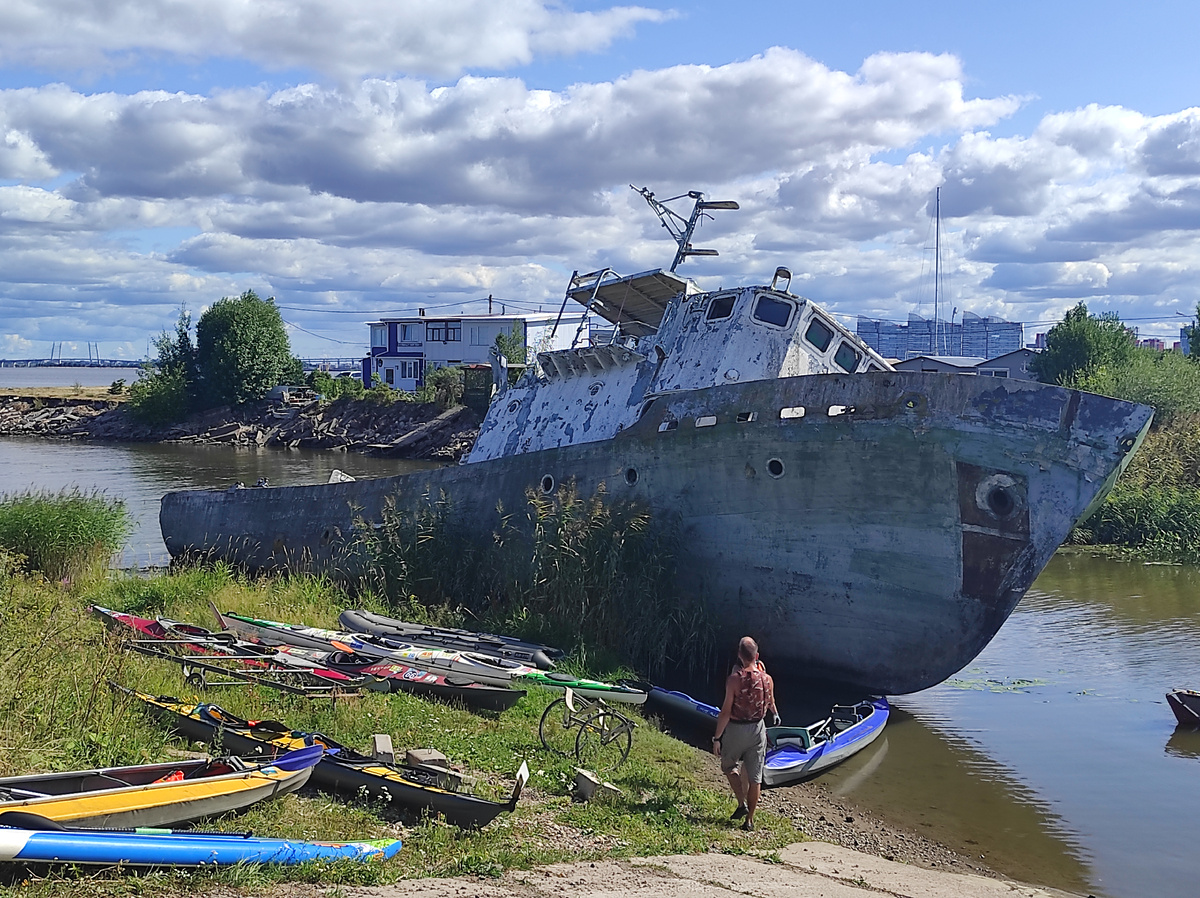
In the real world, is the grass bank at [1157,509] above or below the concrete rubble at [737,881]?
above

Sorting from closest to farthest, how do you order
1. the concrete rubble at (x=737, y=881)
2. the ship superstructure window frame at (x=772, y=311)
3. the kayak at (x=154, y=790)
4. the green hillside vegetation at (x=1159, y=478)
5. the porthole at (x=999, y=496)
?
the kayak at (x=154, y=790) → the concrete rubble at (x=737, y=881) → the porthole at (x=999, y=496) → the ship superstructure window frame at (x=772, y=311) → the green hillside vegetation at (x=1159, y=478)

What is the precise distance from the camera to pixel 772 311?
594 inches

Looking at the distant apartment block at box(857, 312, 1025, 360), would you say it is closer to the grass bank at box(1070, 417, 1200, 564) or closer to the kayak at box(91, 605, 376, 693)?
the grass bank at box(1070, 417, 1200, 564)

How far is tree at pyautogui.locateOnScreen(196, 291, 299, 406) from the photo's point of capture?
2643 inches

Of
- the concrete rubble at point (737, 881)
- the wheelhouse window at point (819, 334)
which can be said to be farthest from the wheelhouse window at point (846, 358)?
the concrete rubble at point (737, 881)

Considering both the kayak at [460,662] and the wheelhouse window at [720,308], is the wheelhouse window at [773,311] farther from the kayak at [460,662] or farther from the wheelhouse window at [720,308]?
the kayak at [460,662]

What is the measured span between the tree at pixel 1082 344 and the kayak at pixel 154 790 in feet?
158

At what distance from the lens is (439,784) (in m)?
7.38

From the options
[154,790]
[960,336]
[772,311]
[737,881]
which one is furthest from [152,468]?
[960,336]

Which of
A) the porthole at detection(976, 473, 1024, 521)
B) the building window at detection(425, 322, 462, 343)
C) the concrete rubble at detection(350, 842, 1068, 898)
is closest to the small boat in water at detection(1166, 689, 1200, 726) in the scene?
the porthole at detection(976, 473, 1024, 521)

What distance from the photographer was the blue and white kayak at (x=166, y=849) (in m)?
5.35

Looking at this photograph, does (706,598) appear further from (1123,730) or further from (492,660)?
(1123,730)

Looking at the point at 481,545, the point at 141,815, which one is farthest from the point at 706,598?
the point at 141,815

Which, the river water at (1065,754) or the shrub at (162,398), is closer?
the river water at (1065,754)
